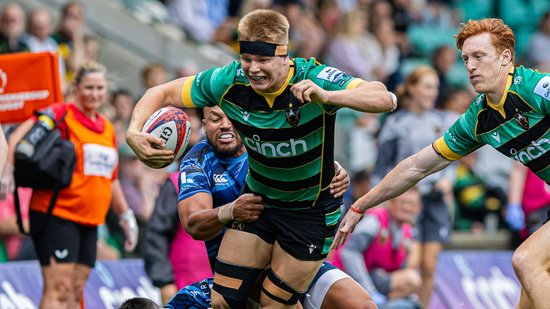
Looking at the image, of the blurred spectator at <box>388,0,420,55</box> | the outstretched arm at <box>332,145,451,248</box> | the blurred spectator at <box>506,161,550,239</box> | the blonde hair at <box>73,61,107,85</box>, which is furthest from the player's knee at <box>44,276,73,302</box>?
the blurred spectator at <box>388,0,420,55</box>

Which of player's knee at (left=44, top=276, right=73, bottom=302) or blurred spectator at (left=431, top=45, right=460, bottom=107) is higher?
blurred spectator at (left=431, top=45, right=460, bottom=107)

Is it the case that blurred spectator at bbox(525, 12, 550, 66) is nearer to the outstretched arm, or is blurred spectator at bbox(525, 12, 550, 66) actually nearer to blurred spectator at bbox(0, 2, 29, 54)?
blurred spectator at bbox(0, 2, 29, 54)

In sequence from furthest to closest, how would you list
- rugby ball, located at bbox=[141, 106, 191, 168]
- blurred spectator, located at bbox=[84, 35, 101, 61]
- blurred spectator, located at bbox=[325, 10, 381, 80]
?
1. blurred spectator, located at bbox=[325, 10, 381, 80]
2. blurred spectator, located at bbox=[84, 35, 101, 61]
3. rugby ball, located at bbox=[141, 106, 191, 168]

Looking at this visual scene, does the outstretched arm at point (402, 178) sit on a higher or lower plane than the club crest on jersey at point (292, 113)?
lower

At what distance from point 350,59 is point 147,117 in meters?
9.61

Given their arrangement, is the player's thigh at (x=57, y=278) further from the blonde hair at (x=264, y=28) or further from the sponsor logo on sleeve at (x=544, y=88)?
the sponsor logo on sleeve at (x=544, y=88)

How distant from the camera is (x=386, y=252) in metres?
11.6

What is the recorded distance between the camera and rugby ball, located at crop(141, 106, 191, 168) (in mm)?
7574

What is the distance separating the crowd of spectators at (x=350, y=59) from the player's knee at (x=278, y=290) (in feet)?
9.37

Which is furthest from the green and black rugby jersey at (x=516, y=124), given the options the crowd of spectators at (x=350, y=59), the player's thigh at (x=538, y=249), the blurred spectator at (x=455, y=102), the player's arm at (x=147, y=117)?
the blurred spectator at (x=455, y=102)

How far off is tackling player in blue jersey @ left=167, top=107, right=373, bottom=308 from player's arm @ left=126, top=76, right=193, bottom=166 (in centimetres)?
57

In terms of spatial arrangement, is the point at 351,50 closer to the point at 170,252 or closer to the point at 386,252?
the point at 386,252

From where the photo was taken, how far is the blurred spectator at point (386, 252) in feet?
36.4

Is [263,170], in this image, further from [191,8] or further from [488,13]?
[488,13]
